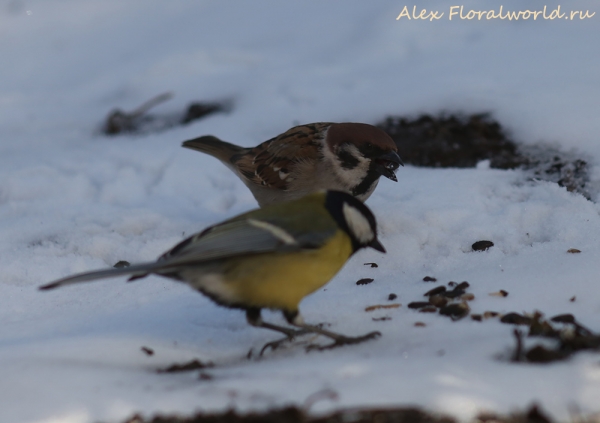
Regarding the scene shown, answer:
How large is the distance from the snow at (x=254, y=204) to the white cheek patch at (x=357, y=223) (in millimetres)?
444

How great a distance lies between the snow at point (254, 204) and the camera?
8.39 feet

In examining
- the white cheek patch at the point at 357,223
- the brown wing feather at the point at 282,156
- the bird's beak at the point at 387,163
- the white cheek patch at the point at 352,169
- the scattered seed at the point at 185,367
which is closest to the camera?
the scattered seed at the point at 185,367

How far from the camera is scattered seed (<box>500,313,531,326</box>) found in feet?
10.3

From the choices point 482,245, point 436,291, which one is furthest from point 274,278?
point 482,245

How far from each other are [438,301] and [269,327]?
0.88 meters

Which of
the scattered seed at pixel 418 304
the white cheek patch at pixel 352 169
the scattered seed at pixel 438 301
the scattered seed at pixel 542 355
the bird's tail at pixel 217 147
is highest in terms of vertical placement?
the bird's tail at pixel 217 147

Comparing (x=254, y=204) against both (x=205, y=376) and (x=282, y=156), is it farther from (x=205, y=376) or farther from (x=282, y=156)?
(x=205, y=376)

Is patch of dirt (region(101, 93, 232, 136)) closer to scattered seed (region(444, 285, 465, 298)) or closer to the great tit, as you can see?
scattered seed (region(444, 285, 465, 298))

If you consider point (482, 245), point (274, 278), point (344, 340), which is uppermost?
point (482, 245)

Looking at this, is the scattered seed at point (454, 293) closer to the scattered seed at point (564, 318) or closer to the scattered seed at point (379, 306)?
the scattered seed at point (379, 306)

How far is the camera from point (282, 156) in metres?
5.10

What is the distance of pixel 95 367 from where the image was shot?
284 centimetres

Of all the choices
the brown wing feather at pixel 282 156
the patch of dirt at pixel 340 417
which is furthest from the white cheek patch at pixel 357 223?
the brown wing feather at pixel 282 156

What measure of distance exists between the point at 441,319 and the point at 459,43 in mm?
5729
